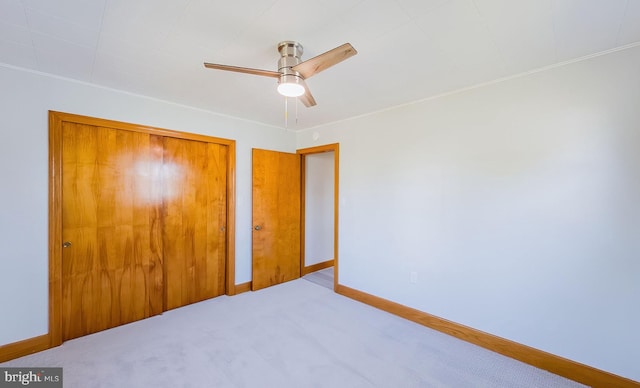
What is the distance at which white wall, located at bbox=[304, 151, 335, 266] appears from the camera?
4500 mm

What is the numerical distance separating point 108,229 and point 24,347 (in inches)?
42.0

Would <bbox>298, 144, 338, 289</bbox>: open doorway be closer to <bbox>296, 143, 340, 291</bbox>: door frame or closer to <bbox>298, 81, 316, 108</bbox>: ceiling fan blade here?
<bbox>296, 143, 340, 291</bbox>: door frame

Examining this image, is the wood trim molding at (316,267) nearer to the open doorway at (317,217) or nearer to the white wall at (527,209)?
the open doorway at (317,217)

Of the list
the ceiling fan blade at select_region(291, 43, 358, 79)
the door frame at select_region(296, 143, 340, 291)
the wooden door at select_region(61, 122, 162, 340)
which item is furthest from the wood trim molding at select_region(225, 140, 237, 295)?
the ceiling fan blade at select_region(291, 43, 358, 79)

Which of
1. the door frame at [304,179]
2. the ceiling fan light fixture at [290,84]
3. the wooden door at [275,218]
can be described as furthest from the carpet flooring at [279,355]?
the ceiling fan light fixture at [290,84]

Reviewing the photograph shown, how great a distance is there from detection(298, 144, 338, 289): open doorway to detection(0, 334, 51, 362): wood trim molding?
9.56ft

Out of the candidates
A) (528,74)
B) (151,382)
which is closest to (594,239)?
(528,74)

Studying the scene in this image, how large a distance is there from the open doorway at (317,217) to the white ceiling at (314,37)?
212cm

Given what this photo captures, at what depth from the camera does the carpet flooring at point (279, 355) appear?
76.0 inches

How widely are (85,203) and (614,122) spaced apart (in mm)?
4360

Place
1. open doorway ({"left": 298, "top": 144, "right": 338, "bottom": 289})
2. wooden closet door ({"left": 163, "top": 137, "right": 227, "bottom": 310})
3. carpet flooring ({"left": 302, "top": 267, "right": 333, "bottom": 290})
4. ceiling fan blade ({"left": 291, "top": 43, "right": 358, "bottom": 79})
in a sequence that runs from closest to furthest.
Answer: ceiling fan blade ({"left": 291, "top": 43, "right": 358, "bottom": 79}), wooden closet door ({"left": 163, "top": 137, "right": 227, "bottom": 310}), carpet flooring ({"left": 302, "top": 267, "right": 333, "bottom": 290}), open doorway ({"left": 298, "top": 144, "right": 338, "bottom": 289})

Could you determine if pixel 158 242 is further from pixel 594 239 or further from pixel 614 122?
pixel 614 122

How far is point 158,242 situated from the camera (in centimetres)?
296

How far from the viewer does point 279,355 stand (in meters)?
2.22
